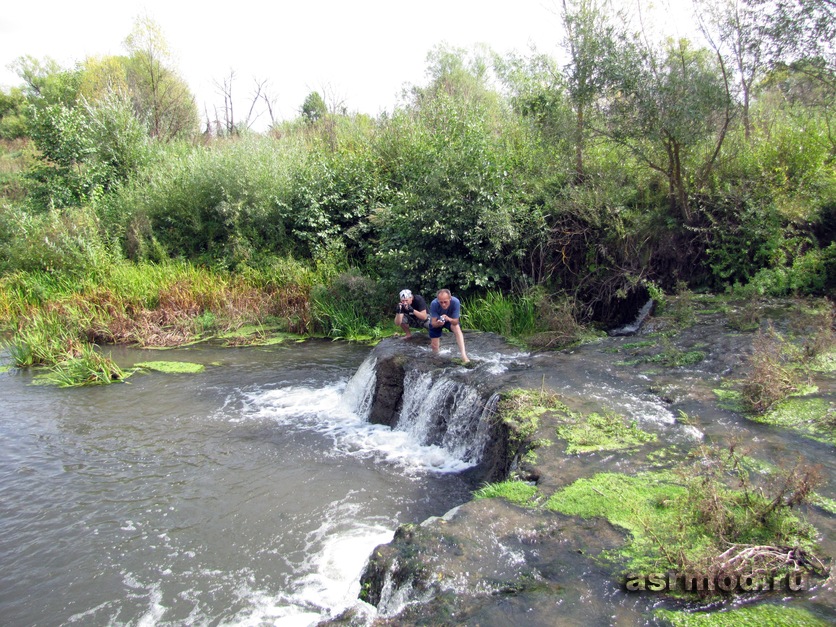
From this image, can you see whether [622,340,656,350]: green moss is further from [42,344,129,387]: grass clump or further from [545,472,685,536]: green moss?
[42,344,129,387]: grass clump

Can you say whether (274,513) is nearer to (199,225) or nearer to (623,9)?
(623,9)

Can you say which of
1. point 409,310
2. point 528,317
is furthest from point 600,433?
point 528,317

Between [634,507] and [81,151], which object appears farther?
[81,151]

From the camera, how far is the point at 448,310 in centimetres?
1015

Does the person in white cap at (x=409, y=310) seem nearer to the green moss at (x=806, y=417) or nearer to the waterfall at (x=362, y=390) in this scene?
the waterfall at (x=362, y=390)

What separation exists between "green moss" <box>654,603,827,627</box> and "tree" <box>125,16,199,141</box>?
30.7 m

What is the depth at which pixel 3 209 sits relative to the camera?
67.5 ft

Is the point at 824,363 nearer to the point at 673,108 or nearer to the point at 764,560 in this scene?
the point at 764,560

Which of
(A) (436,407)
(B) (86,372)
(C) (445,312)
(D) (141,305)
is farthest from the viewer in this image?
(D) (141,305)

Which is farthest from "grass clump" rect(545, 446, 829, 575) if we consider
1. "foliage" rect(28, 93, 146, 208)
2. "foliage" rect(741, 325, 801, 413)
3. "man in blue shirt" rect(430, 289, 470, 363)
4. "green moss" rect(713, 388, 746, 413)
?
"foliage" rect(28, 93, 146, 208)

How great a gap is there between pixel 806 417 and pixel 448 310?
18.0 ft

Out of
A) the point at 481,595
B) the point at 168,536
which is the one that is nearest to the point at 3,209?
the point at 168,536

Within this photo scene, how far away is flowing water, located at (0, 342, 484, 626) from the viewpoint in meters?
5.34

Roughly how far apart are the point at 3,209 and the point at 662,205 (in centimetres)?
2211
